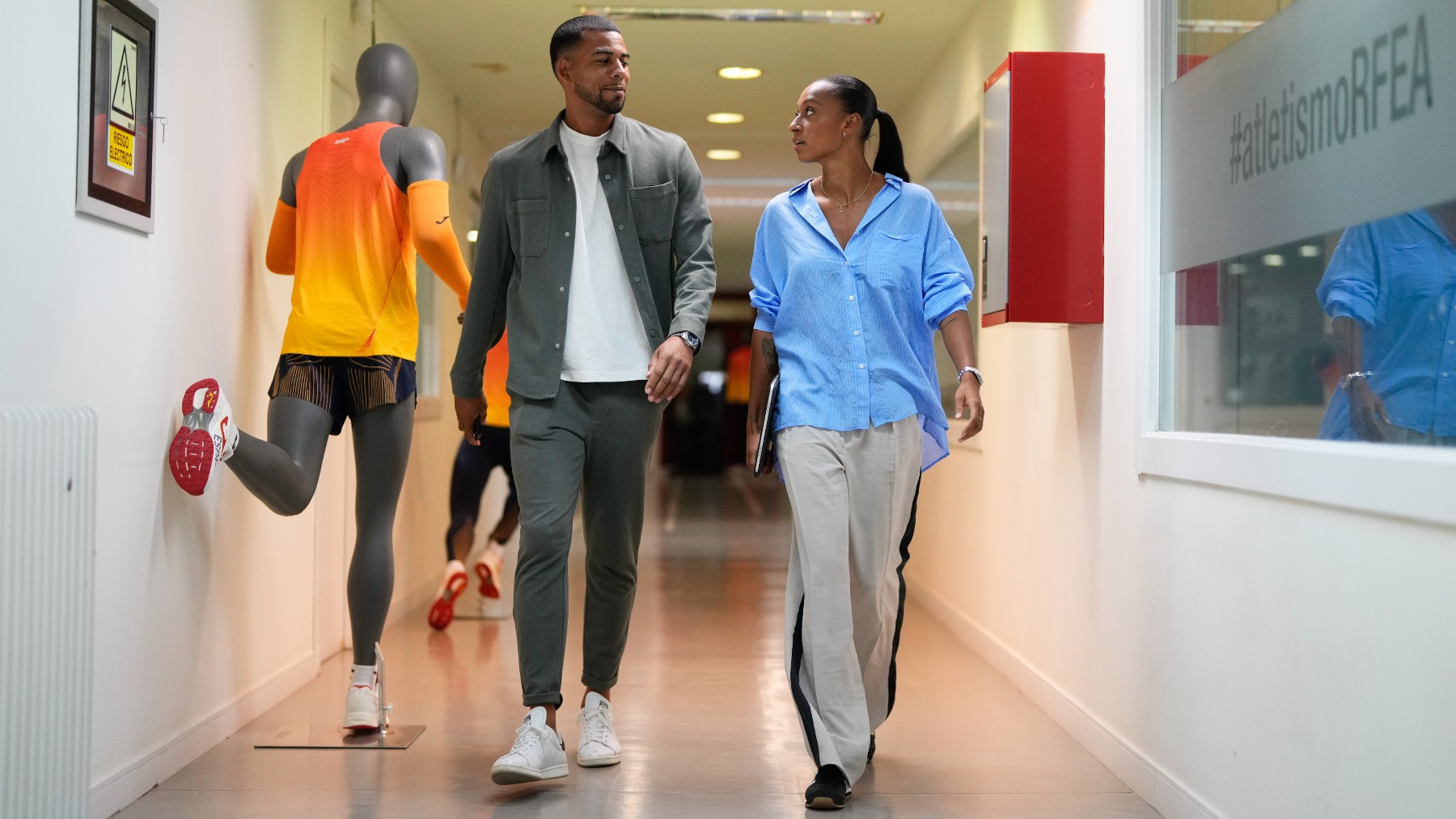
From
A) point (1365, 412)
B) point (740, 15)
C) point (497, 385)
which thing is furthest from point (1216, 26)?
point (497, 385)

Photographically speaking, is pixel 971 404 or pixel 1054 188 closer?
pixel 971 404

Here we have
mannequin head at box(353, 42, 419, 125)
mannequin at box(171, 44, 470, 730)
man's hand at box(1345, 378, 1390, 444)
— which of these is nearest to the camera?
man's hand at box(1345, 378, 1390, 444)

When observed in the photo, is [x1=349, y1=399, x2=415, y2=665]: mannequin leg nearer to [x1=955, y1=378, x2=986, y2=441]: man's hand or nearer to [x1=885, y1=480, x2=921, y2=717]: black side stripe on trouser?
[x1=885, y1=480, x2=921, y2=717]: black side stripe on trouser

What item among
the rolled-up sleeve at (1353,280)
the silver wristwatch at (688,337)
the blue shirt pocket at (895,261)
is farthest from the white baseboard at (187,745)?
the rolled-up sleeve at (1353,280)

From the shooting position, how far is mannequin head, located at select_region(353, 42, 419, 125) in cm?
365

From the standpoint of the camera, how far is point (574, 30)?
115 inches

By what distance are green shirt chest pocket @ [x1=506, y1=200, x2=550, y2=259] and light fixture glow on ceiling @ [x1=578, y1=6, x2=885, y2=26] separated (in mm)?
2684

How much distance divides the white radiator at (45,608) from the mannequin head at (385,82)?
156cm

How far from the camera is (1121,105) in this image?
3209 mm

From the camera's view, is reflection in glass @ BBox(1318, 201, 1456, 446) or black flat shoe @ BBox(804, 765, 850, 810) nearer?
reflection in glass @ BBox(1318, 201, 1456, 446)

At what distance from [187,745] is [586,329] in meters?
1.42

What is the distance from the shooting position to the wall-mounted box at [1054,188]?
3.39m

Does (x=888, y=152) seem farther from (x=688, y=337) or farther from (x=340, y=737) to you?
(x=340, y=737)

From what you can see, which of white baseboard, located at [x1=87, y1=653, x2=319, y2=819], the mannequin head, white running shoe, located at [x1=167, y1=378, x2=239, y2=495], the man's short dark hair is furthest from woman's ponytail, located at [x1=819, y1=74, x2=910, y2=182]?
white baseboard, located at [x1=87, y1=653, x2=319, y2=819]
